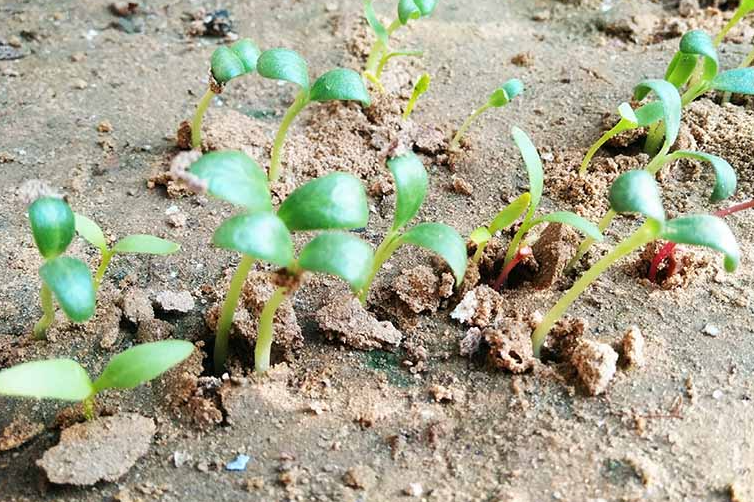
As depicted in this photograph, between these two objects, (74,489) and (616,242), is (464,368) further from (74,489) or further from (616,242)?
(74,489)

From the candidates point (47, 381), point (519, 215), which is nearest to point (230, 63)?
point (519, 215)

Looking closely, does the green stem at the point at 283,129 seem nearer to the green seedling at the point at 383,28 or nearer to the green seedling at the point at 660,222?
the green seedling at the point at 383,28

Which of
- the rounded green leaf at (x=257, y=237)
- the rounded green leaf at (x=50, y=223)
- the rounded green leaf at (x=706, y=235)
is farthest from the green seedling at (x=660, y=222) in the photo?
the rounded green leaf at (x=50, y=223)

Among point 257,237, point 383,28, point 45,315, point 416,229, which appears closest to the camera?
point 257,237

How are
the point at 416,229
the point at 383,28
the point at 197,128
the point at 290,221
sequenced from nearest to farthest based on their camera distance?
the point at 290,221
the point at 416,229
the point at 197,128
the point at 383,28

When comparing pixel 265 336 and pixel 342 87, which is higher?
pixel 342 87

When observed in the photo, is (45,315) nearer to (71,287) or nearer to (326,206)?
(71,287)
